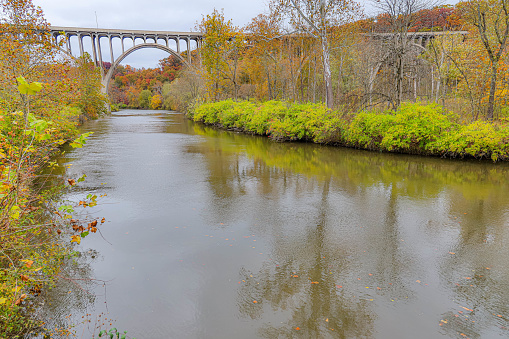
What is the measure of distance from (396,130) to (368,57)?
40.6 feet

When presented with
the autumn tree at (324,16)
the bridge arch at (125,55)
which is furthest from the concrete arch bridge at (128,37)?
the autumn tree at (324,16)

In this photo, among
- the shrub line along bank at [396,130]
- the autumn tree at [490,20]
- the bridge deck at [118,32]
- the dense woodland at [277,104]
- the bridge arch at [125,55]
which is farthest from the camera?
the bridge arch at [125,55]

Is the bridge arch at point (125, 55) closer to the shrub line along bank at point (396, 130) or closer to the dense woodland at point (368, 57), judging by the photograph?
the dense woodland at point (368, 57)

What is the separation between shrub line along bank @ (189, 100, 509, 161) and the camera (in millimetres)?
12138

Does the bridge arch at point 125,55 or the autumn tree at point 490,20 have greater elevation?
the bridge arch at point 125,55

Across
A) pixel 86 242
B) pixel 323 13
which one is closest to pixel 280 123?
pixel 323 13

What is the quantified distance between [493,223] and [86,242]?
786cm

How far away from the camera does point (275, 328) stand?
3529 mm

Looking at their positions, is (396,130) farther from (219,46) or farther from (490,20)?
(219,46)

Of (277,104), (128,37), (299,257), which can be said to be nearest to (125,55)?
(128,37)

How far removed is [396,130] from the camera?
14.1 metres

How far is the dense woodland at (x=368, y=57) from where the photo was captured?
15.2 meters

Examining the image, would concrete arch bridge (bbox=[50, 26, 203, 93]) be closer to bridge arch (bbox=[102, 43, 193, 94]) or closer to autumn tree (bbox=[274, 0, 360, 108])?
bridge arch (bbox=[102, 43, 193, 94])

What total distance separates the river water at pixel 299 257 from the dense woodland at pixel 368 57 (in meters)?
7.56
